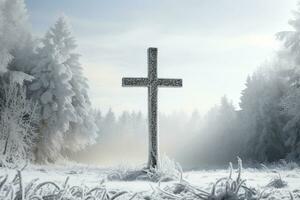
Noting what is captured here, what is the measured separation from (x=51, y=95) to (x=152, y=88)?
16964mm

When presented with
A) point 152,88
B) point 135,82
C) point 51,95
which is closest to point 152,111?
point 152,88

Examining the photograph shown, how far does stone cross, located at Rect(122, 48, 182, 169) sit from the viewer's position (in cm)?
1141

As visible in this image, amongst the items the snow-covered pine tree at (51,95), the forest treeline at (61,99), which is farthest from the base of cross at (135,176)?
the snow-covered pine tree at (51,95)

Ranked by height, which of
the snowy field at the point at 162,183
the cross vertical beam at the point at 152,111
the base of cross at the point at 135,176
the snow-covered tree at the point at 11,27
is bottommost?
the base of cross at the point at 135,176

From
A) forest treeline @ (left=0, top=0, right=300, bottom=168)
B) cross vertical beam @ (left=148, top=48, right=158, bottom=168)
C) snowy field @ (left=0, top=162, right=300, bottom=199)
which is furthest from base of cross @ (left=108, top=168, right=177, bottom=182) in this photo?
forest treeline @ (left=0, top=0, right=300, bottom=168)

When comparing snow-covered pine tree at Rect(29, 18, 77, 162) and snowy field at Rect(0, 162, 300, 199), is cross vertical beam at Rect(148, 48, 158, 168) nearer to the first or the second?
snowy field at Rect(0, 162, 300, 199)

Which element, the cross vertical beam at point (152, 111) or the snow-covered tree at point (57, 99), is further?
the snow-covered tree at point (57, 99)

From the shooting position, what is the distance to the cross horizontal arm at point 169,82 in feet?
38.4

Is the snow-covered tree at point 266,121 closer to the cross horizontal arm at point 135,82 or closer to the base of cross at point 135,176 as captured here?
the cross horizontal arm at point 135,82

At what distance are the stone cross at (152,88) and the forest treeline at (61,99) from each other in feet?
23.5

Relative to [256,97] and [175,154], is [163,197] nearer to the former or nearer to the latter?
[256,97]

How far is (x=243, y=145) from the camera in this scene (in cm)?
4181

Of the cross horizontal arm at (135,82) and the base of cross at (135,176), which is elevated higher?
the cross horizontal arm at (135,82)

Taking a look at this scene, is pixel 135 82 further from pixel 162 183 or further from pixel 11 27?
pixel 11 27
